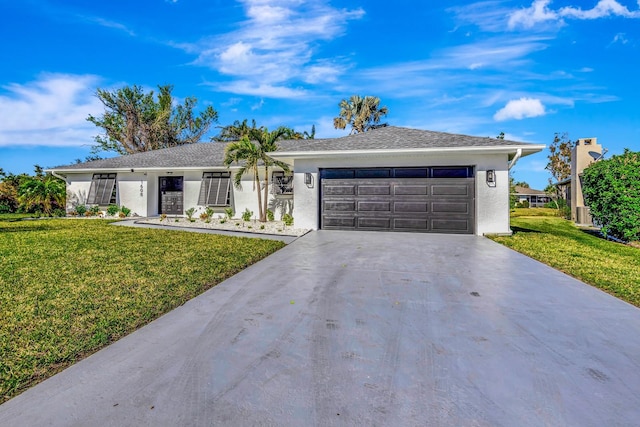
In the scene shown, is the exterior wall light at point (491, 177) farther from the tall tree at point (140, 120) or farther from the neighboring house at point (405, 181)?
the tall tree at point (140, 120)

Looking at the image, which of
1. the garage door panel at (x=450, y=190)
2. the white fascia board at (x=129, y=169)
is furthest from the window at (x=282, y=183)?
the garage door panel at (x=450, y=190)

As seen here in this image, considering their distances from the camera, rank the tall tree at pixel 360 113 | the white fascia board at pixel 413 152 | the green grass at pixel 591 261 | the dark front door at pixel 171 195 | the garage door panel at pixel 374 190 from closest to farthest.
Answer: the green grass at pixel 591 261 → the white fascia board at pixel 413 152 → the garage door panel at pixel 374 190 → the dark front door at pixel 171 195 → the tall tree at pixel 360 113

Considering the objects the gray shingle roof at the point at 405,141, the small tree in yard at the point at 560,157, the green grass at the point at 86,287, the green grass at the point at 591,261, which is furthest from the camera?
the small tree in yard at the point at 560,157

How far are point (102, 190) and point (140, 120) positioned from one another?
15.2m

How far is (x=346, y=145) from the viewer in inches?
405

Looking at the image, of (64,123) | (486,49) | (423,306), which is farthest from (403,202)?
(64,123)

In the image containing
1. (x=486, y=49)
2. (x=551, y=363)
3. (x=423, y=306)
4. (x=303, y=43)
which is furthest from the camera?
(x=303, y=43)

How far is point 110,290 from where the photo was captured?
3943 millimetres

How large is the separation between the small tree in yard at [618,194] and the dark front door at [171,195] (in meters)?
17.4

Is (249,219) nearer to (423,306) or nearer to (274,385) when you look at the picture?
(423,306)

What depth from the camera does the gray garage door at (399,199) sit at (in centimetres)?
960

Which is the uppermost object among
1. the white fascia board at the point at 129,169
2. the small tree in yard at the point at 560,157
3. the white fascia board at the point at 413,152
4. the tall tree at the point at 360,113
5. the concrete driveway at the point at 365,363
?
the tall tree at the point at 360,113

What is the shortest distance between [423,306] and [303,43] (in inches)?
503

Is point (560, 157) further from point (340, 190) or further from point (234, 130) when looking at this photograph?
point (234, 130)
